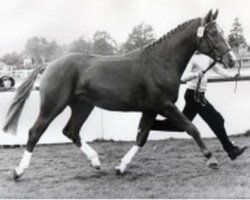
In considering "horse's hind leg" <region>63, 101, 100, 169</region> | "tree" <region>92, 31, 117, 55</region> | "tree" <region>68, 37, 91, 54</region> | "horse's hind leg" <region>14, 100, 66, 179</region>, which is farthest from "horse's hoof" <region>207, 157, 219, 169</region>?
"tree" <region>68, 37, 91, 54</region>

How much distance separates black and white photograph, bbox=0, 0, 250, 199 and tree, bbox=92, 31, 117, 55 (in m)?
0.15

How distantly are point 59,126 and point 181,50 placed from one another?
10.2ft

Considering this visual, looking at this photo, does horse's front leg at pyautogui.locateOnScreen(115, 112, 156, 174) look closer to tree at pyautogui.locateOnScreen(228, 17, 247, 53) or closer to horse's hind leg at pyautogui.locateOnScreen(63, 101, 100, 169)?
horse's hind leg at pyautogui.locateOnScreen(63, 101, 100, 169)

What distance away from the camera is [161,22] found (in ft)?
23.5

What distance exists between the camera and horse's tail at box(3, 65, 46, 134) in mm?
5801

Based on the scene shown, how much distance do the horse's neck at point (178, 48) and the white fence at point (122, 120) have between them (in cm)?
245

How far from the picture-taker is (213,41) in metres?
5.24

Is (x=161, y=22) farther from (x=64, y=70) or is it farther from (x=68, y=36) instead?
(x=64, y=70)

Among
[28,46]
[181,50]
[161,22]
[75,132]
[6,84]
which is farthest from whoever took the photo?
[6,84]

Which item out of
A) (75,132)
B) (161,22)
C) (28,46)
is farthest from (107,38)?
(75,132)

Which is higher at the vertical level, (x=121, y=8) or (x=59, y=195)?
(x=121, y=8)

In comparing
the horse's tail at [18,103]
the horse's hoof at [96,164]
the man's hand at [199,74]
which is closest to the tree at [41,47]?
the horse's tail at [18,103]

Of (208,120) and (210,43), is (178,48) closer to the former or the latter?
(210,43)

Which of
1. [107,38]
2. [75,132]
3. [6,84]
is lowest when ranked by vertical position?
[6,84]
